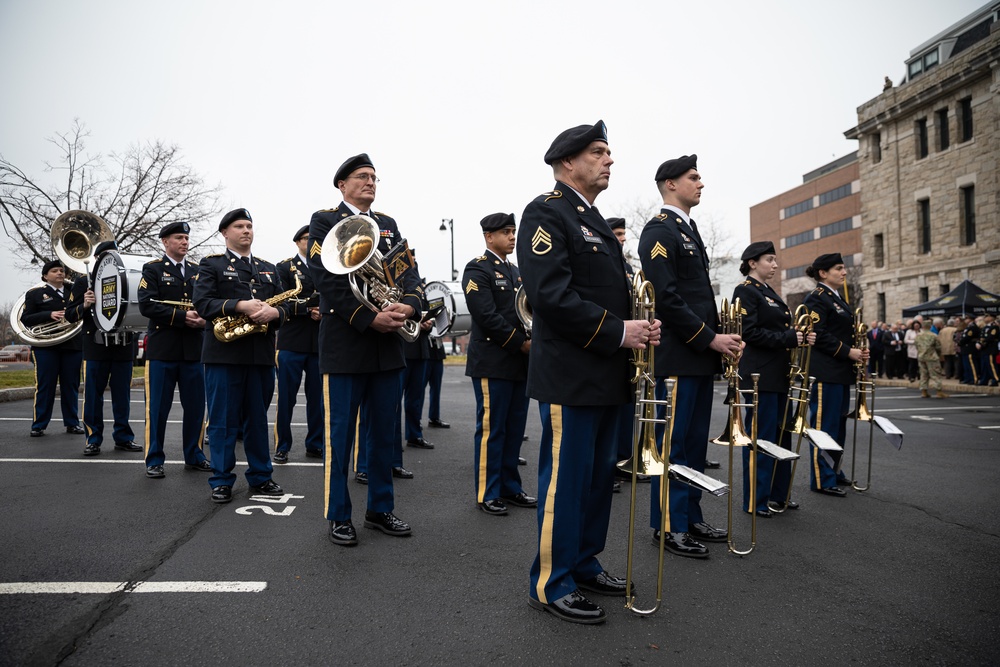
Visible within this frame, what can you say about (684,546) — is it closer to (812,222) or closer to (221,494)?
(221,494)

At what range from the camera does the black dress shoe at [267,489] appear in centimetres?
556

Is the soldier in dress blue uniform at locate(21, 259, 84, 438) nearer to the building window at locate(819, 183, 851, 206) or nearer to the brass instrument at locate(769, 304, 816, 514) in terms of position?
the brass instrument at locate(769, 304, 816, 514)

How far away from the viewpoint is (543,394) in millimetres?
3434

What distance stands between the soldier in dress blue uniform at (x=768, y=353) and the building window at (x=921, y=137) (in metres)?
36.7

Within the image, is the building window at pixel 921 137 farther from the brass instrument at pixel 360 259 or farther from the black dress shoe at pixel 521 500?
the brass instrument at pixel 360 259

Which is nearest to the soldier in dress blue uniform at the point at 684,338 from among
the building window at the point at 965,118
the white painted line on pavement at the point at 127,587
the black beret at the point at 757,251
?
the black beret at the point at 757,251

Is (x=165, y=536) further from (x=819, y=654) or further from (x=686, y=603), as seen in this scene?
(x=819, y=654)

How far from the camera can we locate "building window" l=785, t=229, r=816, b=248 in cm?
6519

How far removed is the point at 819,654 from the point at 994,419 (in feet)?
37.6

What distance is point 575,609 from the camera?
316 centimetres

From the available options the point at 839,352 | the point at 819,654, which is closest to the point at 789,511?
the point at 839,352

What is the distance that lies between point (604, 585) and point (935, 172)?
38.5m

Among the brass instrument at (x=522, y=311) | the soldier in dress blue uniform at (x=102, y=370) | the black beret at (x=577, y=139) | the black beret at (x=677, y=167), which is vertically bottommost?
the soldier in dress blue uniform at (x=102, y=370)

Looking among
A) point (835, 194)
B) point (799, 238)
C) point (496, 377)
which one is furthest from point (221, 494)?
point (799, 238)
